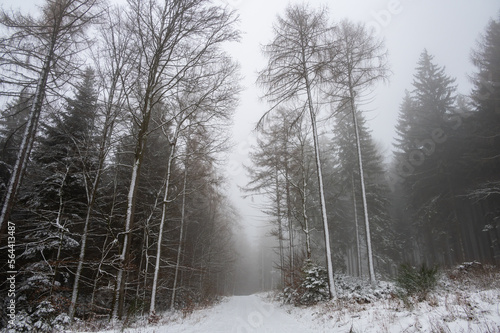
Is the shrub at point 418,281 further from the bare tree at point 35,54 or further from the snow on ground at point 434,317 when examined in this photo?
the bare tree at point 35,54

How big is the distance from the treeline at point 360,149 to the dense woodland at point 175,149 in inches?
4.7

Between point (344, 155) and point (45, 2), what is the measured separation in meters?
22.5

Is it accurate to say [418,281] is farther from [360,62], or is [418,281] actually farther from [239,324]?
[360,62]

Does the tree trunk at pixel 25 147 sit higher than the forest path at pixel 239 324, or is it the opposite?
the tree trunk at pixel 25 147

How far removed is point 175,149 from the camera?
11.4 m

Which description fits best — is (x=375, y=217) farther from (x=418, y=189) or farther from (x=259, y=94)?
(x=259, y=94)

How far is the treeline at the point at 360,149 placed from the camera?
10.8 metres

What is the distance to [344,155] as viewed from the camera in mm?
22938

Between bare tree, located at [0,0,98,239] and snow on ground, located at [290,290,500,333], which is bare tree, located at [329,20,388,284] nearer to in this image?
snow on ground, located at [290,290,500,333]

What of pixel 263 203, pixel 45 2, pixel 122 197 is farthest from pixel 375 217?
pixel 45 2

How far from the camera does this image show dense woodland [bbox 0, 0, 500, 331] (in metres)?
6.84

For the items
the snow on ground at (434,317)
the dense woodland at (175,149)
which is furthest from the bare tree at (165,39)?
the snow on ground at (434,317)

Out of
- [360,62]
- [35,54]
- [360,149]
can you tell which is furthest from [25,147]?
[360,149]

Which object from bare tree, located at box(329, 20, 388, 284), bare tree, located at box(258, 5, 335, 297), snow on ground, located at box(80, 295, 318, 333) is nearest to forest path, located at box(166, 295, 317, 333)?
snow on ground, located at box(80, 295, 318, 333)
